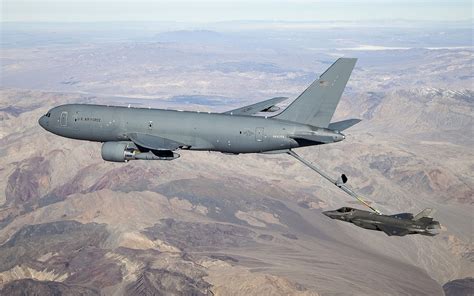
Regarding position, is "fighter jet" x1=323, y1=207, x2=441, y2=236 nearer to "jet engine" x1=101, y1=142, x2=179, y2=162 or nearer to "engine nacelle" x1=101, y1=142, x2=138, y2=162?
"jet engine" x1=101, y1=142, x2=179, y2=162

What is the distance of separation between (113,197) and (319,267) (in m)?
77.3

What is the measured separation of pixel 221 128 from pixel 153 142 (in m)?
7.13

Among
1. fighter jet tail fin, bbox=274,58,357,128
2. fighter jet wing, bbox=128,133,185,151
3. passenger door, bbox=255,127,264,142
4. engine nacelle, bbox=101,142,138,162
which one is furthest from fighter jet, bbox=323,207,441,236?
engine nacelle, bbox=101,142,138,162

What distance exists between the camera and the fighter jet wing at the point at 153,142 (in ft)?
165

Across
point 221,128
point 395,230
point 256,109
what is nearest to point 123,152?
point 221,128

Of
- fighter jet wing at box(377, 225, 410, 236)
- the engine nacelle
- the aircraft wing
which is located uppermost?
the aircraft wing

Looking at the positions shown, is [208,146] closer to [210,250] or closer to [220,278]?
[220,278]

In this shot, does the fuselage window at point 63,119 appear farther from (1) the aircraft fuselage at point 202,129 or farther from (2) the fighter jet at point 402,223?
(2) the fighter jet at point 402,223

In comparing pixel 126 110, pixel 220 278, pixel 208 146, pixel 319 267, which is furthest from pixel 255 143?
pixel 319 267

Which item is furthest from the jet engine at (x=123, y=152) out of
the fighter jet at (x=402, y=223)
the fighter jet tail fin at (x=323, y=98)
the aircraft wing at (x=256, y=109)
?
the fighter jet at (x=402, y=223)

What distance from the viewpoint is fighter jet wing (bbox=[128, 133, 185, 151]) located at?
50256mm

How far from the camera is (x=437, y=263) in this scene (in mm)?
175500

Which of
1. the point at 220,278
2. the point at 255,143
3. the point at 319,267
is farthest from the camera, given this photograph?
the point at 319,267

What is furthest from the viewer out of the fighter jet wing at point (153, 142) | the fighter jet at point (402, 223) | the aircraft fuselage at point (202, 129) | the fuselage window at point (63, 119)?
the fuselage window at point (63, 119)
